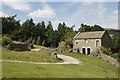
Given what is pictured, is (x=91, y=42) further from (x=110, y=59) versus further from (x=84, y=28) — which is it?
(x=84, y=28)

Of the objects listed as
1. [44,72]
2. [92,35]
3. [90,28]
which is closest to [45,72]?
[44,72]

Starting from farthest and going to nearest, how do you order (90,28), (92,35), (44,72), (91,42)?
(90,28)
(92,35)
(91,42)
(44,72)

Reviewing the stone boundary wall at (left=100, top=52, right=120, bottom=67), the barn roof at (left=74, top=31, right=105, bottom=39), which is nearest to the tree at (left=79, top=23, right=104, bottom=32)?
the barn roof at (left=74, top=31, right=105, bottom=39)

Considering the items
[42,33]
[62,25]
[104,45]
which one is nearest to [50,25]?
[62,25]

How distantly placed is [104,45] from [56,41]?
30153mm

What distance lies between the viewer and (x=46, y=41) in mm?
89750

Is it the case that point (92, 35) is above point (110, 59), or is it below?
above

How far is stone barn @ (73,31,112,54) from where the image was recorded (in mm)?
60978

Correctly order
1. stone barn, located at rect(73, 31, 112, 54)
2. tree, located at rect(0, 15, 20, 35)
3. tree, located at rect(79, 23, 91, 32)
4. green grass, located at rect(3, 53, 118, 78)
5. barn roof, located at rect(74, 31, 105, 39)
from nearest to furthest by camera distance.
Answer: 1. green grass, located at rect(3, 53, 118, 78)
2. stone barn, located at rect(73, 31, 112, 54)
3. barn roof, located at rect(74, 31, 105, 39)
4. tree, located at rect(0, 15, 20, 35)
5. tree, located at rect(79, 23, 91, 32)

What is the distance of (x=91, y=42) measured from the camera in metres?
62.4

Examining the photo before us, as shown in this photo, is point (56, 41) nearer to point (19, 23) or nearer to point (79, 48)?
point (19, 23)

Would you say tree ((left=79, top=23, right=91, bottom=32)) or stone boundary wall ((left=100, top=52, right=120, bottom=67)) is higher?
tree ((left=79, top=23, right=91, bottom=32))

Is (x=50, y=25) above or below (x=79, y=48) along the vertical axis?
above

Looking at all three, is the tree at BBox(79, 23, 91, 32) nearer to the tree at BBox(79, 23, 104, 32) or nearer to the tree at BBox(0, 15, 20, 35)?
the tree at BBox(79, 23, 104, 32)
